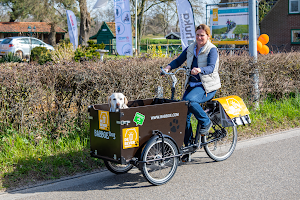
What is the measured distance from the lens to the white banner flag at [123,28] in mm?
13844

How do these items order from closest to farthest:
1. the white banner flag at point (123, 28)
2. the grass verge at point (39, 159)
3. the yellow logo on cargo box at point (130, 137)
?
the yellow logo on cargo box at point (130, 137), the grass verge at point (39, 159), the white banner flag at point (123, 28)

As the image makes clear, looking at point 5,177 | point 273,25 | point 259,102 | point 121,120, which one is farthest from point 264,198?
point 273,25

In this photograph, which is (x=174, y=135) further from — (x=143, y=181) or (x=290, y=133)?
(x=290, y=133)

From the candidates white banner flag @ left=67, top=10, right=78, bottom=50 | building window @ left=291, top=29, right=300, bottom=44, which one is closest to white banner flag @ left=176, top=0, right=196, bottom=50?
white banner flag @ left=67, top=10, right=78, bottom=50

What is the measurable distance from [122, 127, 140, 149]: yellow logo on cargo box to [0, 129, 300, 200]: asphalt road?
24.5 inches

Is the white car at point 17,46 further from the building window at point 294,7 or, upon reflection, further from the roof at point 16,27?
the building window at point 294,7

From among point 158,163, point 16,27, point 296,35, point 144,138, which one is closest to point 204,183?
point 158,163

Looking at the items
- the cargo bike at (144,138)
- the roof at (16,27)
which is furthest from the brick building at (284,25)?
the roof at (16,27)

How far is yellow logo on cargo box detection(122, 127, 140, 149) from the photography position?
383 centimetres

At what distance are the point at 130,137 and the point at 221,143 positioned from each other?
1987 millimetres

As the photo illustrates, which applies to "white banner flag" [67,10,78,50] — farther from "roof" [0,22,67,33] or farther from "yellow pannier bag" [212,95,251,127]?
"roof" [0,22,67,33]

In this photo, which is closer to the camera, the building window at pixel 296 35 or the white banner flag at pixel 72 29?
the white banner flag at pixel 72 29

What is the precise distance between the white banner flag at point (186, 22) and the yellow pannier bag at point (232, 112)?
7.03 meters

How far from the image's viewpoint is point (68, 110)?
5.46 meters
